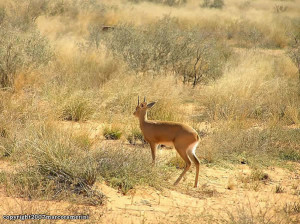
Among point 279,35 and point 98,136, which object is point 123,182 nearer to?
point 98,136

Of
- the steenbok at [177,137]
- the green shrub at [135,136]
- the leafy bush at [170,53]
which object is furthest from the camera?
the leafy bush at [170,53]

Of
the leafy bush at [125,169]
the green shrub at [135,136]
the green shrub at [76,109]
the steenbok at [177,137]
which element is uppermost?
the steenbok at [177,137]

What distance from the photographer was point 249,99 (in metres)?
10.2

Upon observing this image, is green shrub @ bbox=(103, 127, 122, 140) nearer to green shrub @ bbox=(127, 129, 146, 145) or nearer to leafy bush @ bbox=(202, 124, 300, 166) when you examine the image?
green shrub @ bbox=(127, 129, 146, 145)

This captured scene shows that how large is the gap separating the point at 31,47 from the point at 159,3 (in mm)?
23620

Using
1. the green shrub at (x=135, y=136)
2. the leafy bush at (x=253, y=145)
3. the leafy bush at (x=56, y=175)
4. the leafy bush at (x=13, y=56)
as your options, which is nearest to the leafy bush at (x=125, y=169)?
the leafy bush at (x=56, y=175)

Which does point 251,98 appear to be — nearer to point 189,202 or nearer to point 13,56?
point 189,202

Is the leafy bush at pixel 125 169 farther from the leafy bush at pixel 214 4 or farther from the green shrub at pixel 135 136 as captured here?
the leafy bush at pixel 214 4

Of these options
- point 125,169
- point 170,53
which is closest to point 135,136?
point 125,169

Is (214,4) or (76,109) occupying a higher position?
(214,4)

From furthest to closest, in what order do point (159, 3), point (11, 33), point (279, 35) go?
1. point (159, 3)
2. point (279, 35)
3. point (11, 33)

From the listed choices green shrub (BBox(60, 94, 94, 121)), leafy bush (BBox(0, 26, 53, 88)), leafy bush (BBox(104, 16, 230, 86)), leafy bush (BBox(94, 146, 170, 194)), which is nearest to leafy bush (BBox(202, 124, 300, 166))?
leafy bush (BBox(94, 146, 170, 194))

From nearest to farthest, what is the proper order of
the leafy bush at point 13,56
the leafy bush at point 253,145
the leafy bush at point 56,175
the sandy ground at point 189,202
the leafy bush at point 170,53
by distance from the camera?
the sandy ground at point 189,202
the leafy bush at point 56,175
the leafy bush at point 253,145
the leafy bush at point 13,56
the leafy bush at point 170,53

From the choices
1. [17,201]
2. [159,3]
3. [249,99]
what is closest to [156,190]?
[17,201]
